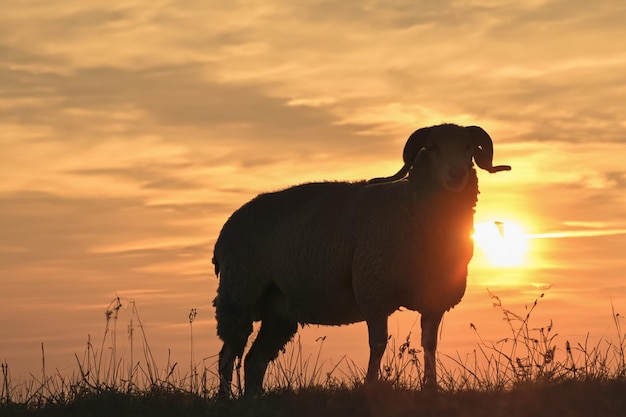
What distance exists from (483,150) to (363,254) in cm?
191

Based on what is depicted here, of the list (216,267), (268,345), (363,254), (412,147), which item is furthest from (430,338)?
(216,267)

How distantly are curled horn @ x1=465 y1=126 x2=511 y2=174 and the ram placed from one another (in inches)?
0.4

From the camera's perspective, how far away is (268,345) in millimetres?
13289

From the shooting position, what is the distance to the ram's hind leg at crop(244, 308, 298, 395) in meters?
13.2

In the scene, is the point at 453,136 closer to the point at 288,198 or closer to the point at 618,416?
the point at 288,198

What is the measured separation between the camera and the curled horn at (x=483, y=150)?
39.8ft

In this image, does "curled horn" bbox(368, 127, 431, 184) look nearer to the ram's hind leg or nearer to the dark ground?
the ram's hind leg

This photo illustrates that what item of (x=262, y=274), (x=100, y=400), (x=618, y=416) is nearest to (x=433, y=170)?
(x=262, y=274)

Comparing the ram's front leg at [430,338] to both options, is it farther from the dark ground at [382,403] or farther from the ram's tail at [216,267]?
the ram's tail at [216,267]

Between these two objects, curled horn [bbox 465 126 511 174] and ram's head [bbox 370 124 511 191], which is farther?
curled horn [bbox 465 126 511 174]

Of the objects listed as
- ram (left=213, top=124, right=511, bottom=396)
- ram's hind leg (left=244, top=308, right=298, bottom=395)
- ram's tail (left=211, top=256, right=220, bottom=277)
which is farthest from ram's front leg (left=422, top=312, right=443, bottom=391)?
ram's tail (left=211, top=256, right=220, bottom=277)

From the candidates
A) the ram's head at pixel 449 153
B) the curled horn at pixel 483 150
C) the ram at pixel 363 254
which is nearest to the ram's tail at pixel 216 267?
the ram at pixel 363 254

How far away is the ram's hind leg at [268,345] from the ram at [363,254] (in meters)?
0.01

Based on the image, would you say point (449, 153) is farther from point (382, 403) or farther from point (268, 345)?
point (268, 345)
